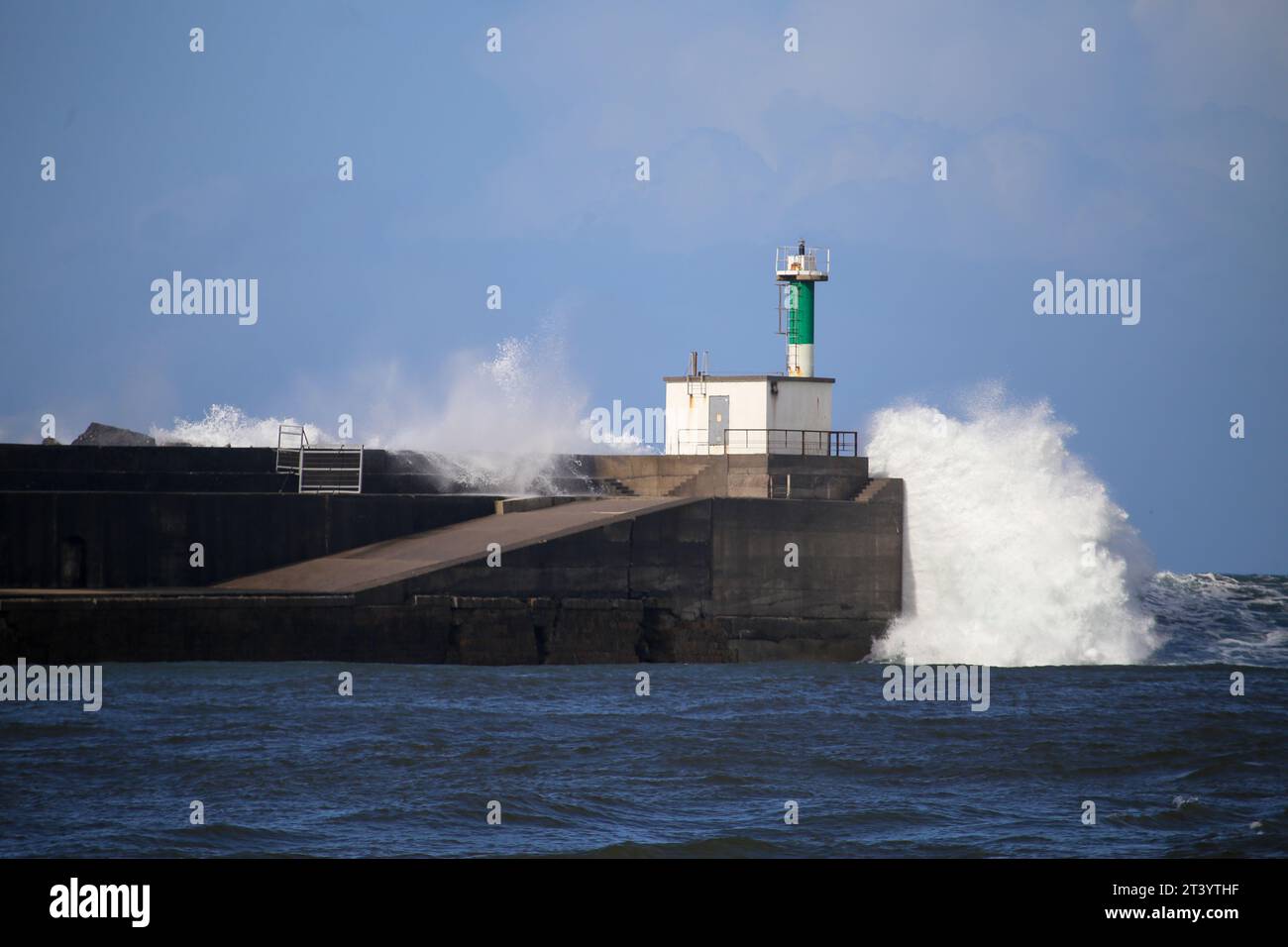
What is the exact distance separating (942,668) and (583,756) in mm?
10675

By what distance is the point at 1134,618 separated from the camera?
94.8ft

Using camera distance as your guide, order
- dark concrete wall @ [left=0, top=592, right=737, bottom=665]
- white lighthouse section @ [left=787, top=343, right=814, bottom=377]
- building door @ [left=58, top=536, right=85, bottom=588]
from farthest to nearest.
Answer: white lighthouse section @ [left=787, top=343, right=814, bottom=377] < building door @ [left=58, top=536, right=85, bottom=588] < dark concrete wall @ [left=0, top=592, right=737, bottom=665]

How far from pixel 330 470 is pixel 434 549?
11.3 feet

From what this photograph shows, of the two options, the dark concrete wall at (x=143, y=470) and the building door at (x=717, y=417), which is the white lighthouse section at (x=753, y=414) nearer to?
the building door at (x=717, y=417)

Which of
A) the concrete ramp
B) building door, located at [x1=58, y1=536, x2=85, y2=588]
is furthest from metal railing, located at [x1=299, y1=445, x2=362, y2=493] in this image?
building door, located at [x1=58, y1=536, x2=85, y2=588]

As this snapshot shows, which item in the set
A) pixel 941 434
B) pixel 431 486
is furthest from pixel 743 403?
pixel 431 486

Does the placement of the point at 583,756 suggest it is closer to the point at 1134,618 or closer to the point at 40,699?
the point at 40,699

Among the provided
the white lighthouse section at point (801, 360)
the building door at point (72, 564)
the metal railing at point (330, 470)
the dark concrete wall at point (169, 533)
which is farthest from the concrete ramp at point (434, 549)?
the white lighthouse section at point (801, 360)

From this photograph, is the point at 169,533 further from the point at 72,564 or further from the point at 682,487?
the point at 682,487

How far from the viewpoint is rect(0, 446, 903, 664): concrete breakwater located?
22766mm

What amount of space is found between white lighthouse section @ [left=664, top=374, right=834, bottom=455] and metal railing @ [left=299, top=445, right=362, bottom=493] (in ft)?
21.1

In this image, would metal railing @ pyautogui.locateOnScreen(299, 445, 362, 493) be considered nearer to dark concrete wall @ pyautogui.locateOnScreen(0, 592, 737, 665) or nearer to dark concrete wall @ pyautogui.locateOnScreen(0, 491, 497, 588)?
dark concrete wall @ pyautogui.locateOnScreen(0, 491, 497, 588)

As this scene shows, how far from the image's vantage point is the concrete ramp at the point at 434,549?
2395cm

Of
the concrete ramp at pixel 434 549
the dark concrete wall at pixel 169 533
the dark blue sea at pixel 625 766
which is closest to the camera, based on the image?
the dark blue sea at pixel 625 766
